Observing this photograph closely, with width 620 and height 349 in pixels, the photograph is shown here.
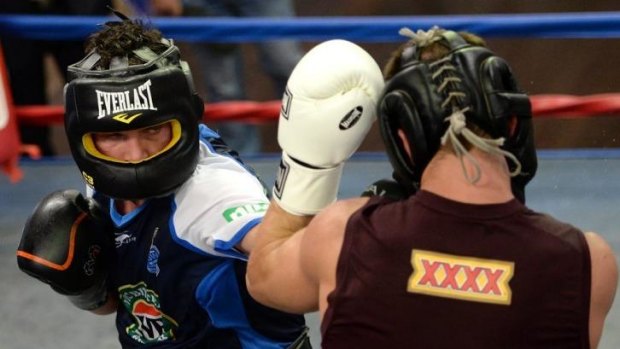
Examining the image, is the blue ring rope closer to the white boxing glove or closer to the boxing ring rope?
the boxing ring rope

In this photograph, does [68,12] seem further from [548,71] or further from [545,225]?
[545,225]

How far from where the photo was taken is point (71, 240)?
1.86m

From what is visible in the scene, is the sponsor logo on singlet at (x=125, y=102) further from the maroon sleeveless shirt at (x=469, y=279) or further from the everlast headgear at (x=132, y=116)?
the maroon sleeveless shirt at (x=469, y=279)

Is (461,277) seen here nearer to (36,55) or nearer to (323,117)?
(323,117)

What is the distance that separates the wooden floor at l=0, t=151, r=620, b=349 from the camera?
9.32ft

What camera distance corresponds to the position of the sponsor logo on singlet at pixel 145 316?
1872 mm

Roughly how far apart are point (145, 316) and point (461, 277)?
30.9 inches

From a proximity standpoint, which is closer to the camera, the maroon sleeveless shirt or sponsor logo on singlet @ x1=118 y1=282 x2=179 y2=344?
the maroon sleeveless shirt

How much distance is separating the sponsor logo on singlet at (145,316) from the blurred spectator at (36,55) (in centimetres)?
208

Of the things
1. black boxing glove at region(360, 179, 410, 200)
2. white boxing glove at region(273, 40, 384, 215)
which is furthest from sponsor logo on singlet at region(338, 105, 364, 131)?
black boxing glove at region(360, 179, 410, 200)

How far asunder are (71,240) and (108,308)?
216 millimetres

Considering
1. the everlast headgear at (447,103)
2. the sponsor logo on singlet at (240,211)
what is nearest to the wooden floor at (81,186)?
the sponsor logo on singlet at (240,211)

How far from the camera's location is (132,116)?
1.74 m

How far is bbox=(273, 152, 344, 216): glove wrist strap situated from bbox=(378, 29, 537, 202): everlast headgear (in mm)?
130
